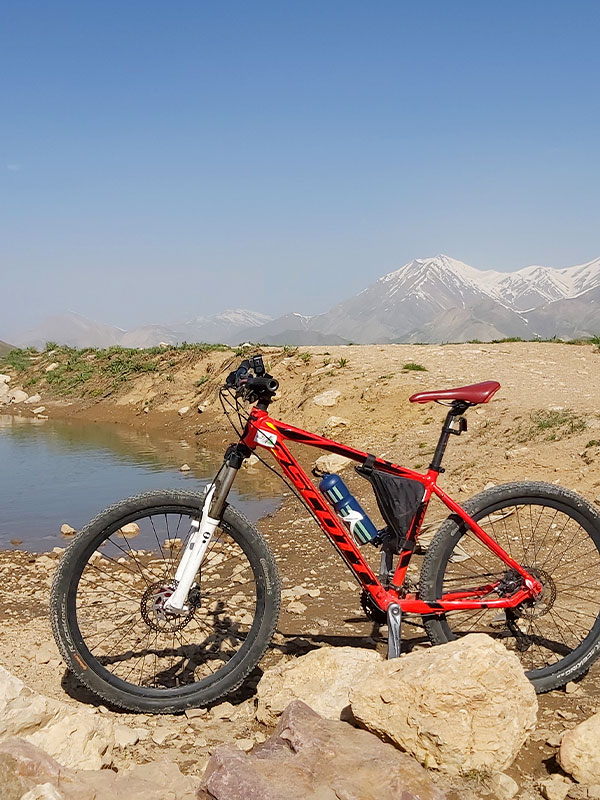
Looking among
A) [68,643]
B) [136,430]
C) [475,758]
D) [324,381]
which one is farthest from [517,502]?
[136,430]

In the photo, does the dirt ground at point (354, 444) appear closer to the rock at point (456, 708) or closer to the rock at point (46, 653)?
the rock at point (46, 653)

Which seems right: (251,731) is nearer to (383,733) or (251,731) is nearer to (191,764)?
(191,764)

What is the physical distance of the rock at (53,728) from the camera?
278cm

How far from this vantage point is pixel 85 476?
10.5 metres

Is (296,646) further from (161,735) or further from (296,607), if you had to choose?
(161,735)

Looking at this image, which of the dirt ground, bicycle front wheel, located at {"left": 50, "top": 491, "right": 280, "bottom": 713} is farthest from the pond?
bicycle front wheel, located at {"left": 50, "top": 491, "right": 280, "bottom": 713}

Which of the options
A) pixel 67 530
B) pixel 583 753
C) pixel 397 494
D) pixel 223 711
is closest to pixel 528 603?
pixel 397 494

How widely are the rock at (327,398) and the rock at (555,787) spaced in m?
9.88

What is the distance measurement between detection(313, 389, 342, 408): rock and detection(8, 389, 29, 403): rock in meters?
10.7

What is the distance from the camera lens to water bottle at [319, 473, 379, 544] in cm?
371

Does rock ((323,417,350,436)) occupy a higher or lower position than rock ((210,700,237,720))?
higher

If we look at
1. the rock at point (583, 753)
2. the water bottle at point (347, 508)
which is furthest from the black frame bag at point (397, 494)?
the rock at point (583, 753)

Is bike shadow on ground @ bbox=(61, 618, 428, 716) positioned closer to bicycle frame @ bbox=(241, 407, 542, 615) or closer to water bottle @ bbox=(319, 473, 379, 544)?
bicycle frame @ bbox=(241, 407, 542, 615)

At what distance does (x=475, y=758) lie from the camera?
2834 mm
